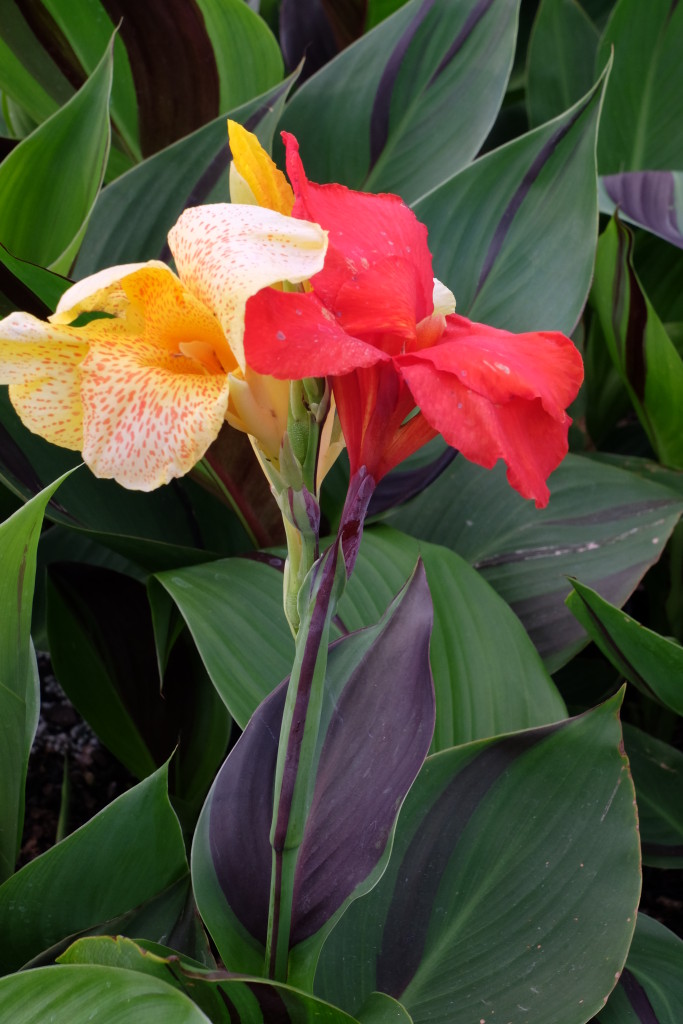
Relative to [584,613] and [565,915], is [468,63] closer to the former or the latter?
[584,613]

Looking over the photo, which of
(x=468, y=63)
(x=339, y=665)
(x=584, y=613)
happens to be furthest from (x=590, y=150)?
(x=339, y=665)

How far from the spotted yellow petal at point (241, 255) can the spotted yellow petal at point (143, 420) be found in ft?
Answer: 0.08

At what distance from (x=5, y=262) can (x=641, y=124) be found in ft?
2.95

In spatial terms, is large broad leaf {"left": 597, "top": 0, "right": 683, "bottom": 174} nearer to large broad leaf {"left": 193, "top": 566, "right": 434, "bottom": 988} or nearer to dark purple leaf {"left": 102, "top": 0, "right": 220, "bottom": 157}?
dark purple leaf {"left": 102, "top": 0, "right": 220, "bottom": 157}

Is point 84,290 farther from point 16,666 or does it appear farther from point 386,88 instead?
point 386,88

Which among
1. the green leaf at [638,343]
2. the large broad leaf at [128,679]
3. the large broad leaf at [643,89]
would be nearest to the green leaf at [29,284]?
the large broad leaf at [128,679]

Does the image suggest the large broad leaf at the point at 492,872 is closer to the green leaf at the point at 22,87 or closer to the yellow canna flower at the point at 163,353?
the yellow canna flower at the point at 163,353

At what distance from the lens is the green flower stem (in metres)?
0.37

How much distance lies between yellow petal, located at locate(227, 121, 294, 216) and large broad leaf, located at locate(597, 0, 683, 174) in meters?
0.90

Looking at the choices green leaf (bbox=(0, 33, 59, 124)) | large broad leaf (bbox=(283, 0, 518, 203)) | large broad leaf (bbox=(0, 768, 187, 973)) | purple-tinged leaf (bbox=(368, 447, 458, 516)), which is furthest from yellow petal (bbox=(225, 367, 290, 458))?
green leaf (bbox=(0, 33, 59, 124))

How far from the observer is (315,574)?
14.7 inches

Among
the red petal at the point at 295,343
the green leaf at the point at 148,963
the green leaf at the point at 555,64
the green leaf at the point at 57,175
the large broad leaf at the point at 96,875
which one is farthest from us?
the green leaf at the point at 555,64

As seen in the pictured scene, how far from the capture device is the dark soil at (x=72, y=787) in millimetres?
928

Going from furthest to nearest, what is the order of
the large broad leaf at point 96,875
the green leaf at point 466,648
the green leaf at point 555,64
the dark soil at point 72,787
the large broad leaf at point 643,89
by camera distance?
the green leaf at point 555,64 → the large broad leaf at point 643,89 → the dark soil at point 72,787 → the green leaf at point 466,648 → the large broad leaf at point 96,875
